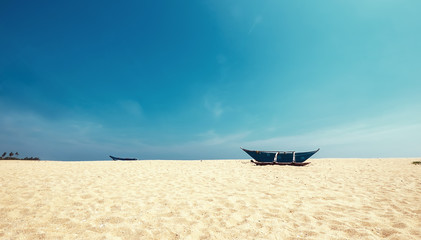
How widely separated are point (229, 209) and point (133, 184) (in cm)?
493

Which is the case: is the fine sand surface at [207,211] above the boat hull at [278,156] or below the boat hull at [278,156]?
below

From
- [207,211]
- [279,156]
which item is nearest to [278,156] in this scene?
[279,156]

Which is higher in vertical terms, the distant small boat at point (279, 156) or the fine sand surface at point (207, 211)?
the distant small boat at point (279, 156)

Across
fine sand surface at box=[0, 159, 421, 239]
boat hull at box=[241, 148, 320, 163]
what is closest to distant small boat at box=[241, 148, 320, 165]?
boat hull at box=[241, 148, 320, 163]

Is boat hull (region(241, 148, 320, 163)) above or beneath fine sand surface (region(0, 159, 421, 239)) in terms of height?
above

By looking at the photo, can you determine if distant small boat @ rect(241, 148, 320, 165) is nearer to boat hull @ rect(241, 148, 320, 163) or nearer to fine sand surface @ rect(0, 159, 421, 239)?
boat hull @ rect(241, 148, 320, 163)

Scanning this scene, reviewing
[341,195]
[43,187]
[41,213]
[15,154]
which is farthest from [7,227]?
[15,154]

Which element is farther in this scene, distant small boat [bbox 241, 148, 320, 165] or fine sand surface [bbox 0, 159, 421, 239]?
distant small boat [bbox 241, 148, 320, 165]

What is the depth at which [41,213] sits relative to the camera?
16.5ft

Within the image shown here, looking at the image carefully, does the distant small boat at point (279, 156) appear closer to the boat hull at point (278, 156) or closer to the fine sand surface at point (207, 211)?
the boat hull at point (278, 156)

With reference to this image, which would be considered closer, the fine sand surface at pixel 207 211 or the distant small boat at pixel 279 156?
the fine sand surface at pixel 207 211

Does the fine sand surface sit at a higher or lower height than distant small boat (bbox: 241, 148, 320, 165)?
lower

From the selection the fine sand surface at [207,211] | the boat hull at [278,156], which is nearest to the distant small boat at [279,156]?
the boat hull at [278,156]

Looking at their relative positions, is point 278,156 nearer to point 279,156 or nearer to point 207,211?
point 279,156
